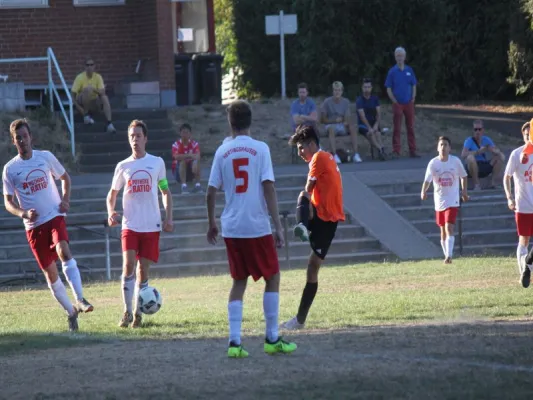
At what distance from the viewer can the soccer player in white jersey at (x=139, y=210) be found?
12.5m

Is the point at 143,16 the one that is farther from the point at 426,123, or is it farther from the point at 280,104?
the point at 426,123

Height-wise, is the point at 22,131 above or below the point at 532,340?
above

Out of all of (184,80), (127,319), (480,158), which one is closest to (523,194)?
Answer: (127,319)

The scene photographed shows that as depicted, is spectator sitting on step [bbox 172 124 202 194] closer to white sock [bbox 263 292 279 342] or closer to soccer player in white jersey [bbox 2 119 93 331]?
soccer player in white jersey [bbox 2 119 93 331]

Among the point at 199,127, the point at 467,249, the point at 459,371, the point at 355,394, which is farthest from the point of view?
the point at 199,127

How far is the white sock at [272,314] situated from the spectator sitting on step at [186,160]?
1318cm

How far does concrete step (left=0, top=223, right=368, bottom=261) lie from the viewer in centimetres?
2123

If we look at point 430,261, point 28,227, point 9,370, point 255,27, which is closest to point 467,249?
point 430,261

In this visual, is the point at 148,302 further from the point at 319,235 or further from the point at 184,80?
the point at 184,80

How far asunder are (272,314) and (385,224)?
40.4 ft

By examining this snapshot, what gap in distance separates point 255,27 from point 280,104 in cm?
757

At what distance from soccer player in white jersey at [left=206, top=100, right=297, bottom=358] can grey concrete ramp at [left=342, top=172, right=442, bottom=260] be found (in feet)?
36.5

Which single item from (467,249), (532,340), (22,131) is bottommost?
(467,249)

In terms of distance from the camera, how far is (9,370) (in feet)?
32.2
